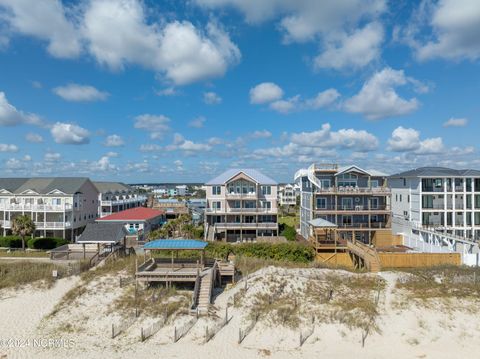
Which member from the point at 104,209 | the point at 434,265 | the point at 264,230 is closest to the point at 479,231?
the point at 434,265

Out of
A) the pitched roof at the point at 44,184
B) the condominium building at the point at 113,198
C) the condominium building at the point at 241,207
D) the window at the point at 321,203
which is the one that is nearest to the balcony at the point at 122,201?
the condominium building at the point at 113,198

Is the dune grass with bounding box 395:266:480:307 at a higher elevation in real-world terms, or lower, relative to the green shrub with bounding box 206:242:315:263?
lower

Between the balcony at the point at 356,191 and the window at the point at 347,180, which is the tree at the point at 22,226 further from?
the window at the point at 347,180

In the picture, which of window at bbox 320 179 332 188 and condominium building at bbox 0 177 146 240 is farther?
condominium building at bbox 0 177 146 240

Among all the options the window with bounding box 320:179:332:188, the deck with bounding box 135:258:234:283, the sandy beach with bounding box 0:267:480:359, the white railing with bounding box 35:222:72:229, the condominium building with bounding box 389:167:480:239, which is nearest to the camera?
the sandy beach with bounding box 0:267:480:359

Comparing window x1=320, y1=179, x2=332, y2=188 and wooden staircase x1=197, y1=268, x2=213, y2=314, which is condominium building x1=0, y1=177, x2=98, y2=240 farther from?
window x1=320, y1=179, x2=332, y2=188

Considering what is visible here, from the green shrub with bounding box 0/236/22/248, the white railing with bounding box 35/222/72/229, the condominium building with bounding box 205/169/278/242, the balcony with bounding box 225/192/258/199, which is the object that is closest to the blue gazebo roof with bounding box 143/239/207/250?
the condominium building with bounding box 205/169/278/242

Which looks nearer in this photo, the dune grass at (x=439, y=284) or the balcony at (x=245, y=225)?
the dune grass at (x=439, y=284)
